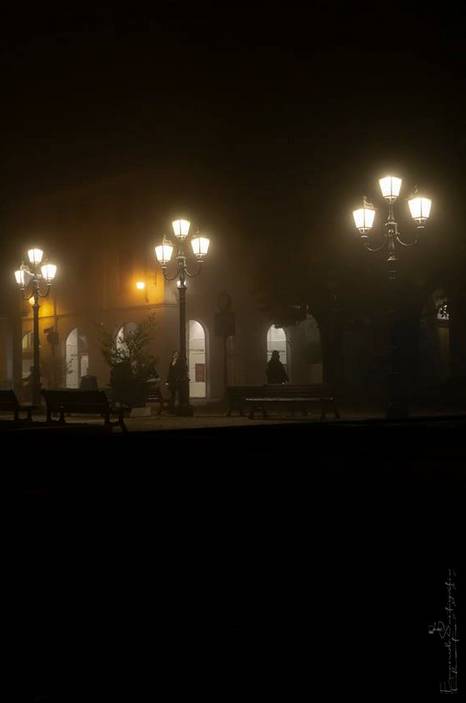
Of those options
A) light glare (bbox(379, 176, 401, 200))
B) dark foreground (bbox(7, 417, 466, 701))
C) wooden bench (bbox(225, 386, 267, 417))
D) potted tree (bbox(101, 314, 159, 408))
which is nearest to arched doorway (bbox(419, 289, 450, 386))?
wooden bench (bbox(225, 386, 267, 417))

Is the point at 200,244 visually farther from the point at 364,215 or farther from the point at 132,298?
the point at 132,298

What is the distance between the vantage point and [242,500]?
416 inches

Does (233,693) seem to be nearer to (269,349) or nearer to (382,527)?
(382,527)

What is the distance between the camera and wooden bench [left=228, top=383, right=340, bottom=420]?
21.1 meters

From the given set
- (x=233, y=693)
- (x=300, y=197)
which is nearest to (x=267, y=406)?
(x=300, y=197)

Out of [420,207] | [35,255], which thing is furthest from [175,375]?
[420,207]

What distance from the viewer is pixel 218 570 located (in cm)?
724

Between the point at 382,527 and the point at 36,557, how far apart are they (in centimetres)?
335

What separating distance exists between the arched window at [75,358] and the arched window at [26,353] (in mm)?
3808

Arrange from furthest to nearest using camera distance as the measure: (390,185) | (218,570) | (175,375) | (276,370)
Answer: (276,370) → (175,375) → (390,185) → (218,570)

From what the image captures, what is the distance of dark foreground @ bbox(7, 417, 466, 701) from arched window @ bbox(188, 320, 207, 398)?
22566mm

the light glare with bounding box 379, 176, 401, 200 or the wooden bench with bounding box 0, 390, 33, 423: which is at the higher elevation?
the light glare with bounding box 379, 176, 401, 200

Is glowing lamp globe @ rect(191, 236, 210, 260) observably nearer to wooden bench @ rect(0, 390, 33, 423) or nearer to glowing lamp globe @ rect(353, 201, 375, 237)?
glowing lamp globe @ rect(353, 201, 375, 237)

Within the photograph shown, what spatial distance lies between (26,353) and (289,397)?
25.7 m
